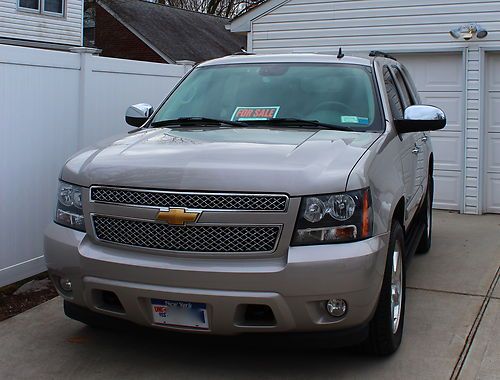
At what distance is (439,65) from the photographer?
978 cm

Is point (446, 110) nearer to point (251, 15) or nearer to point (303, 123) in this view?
point (251, 15)

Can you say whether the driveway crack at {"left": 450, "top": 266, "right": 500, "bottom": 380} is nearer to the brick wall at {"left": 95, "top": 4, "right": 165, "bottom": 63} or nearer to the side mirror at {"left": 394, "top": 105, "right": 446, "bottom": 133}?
the side mirror at {"left": 394, "top": 105, "right": 446, "bottom": 133}

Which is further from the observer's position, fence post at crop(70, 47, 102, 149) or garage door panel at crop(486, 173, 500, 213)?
garage door panel at crop(486, 173, 500, 213)

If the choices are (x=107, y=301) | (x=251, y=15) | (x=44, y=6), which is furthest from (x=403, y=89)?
(x=44, y=6)

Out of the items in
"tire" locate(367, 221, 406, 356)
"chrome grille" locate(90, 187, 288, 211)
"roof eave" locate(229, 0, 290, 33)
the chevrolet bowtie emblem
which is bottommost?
"tire" locate(367, 221, 406, 356)

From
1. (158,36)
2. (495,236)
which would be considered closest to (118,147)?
(495,236)

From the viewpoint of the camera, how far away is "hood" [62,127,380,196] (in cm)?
353

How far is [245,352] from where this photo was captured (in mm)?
4250

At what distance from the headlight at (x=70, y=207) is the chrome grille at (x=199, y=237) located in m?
0.32

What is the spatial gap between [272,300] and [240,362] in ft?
2.80

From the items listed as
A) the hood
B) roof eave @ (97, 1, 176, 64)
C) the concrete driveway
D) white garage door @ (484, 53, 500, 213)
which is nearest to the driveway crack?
the concrete driveway

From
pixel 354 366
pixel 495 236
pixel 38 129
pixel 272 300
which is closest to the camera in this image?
pixel 272 300

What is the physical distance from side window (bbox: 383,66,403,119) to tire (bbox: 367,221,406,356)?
111 cm

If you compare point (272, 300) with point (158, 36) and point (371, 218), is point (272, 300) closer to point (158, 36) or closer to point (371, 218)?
point (371, 218)
